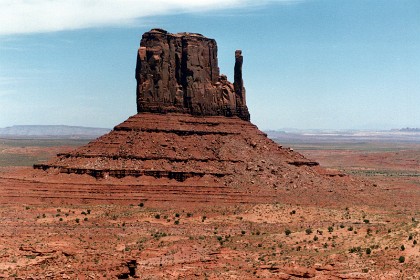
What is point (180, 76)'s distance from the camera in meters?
86.8

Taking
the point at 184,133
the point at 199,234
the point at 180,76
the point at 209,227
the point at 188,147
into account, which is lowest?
the point at 199,234

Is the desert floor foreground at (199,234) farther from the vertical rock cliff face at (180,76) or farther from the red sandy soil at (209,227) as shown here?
the vertical rock cliff face at (180,76)

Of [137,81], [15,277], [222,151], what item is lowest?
[15,277]

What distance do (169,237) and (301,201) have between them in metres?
21.8

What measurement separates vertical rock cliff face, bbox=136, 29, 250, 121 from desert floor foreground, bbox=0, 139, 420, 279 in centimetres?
1337

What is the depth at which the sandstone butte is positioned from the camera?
7694cm

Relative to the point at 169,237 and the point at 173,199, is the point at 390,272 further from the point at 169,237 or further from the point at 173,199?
the point at 173,199

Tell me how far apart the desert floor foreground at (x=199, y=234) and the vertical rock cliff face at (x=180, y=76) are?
527 inches

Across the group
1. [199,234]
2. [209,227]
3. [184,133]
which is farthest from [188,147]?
[199,234]

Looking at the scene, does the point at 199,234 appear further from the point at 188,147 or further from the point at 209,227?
the point at 188,147

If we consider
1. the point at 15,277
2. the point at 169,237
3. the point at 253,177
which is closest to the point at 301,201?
the point at 253,177

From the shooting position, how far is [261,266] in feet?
154

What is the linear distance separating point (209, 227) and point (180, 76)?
26650 mm

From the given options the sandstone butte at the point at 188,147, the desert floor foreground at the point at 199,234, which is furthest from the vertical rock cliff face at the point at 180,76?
the desert floor foreground at the point at 199,234
